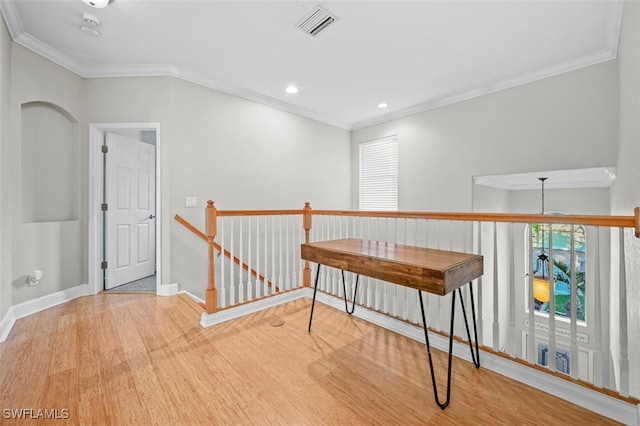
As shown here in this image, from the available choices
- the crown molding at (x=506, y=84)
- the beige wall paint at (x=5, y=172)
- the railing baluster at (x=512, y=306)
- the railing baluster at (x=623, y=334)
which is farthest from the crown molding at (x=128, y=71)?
the railing baluster at (x=623, y=334)

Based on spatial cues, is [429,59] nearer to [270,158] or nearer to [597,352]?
[270,158]

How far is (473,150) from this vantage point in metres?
3.81

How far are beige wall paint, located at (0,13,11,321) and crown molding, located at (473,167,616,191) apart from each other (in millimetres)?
5147

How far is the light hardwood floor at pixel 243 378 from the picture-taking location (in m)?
1.48

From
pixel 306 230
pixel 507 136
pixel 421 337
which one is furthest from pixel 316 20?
pixel 421 337

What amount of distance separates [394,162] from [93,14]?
13.9 feet

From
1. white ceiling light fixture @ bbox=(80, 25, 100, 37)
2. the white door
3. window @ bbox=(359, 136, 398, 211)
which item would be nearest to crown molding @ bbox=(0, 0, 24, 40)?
white ceiling light fixture @ bbox=(80, 25, 100, 37)

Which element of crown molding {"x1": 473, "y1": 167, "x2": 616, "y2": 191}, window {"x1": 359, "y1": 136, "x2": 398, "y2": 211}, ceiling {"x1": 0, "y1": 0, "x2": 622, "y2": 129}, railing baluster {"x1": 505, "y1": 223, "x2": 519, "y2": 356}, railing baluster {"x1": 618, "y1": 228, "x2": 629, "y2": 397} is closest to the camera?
railing baluster {"x1": 618, "y1": 228, "x2": 629, "y2": 397}

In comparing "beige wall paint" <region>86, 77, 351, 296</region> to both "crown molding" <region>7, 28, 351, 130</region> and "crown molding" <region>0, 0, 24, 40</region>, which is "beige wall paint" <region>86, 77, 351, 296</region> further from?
"crown molding" <region>0, 0, 24, 40</region>

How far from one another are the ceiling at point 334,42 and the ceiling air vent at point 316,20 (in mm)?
48

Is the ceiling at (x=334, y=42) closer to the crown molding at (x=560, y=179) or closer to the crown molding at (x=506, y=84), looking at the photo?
the crown molding at (x=506, y=84)

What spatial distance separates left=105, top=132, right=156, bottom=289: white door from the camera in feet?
11.5

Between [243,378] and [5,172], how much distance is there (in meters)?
2.77

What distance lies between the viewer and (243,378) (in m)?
1.79
